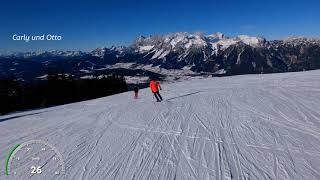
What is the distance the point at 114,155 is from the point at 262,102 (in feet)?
45.2

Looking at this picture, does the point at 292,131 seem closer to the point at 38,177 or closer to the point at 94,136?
the point at 94,136

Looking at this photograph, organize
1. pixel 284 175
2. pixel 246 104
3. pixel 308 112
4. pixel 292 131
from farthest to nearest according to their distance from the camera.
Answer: pixel 246 104 < pixel 308 112 < pixel 292 131 < pixel 284 175

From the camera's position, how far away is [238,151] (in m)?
11.5

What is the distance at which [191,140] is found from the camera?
13227 millimetres

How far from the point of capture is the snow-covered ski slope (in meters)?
9.93

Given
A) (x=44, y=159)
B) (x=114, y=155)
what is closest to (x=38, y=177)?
(x=44, y=159)
